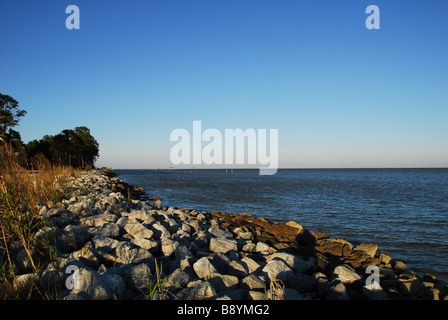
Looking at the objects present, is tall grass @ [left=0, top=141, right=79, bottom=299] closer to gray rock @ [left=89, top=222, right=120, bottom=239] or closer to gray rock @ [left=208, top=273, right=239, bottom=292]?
gray rock @ [left=89, top=222, right=120, bottom=239]

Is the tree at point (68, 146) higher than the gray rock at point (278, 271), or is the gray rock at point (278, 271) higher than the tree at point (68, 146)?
the tree at point (68, 146)

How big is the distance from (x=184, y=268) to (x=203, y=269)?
0.28 metres

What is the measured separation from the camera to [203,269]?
3.42 meters

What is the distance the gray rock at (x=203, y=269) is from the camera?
337 cm

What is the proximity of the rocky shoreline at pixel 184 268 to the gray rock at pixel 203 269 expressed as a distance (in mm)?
12

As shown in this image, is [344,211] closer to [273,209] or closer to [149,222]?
[273,209]

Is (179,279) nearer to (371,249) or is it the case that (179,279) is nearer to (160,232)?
(160,232)

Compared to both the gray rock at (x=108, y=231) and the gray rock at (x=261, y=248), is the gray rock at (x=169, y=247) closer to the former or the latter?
the gray rock at (x=108, y=231)

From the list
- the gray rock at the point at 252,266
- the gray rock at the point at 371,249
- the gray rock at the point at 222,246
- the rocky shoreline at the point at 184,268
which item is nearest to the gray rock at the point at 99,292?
the rocky shoreline at the point at 184,268
